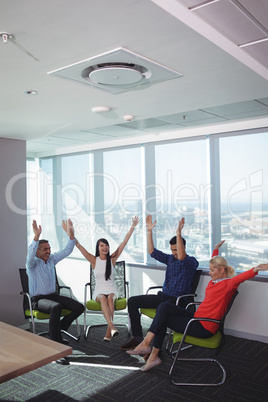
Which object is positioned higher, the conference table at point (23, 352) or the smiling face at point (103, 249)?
the smiling face at point (103, 249)

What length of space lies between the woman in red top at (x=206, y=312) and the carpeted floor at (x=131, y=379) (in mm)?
225

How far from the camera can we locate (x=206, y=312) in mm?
3961

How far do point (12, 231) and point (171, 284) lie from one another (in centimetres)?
245

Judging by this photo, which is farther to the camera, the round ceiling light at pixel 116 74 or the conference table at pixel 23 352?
Answer: the conference table at pixel 23 352

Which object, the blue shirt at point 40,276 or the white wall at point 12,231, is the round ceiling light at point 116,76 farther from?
the white wall at point 12,231

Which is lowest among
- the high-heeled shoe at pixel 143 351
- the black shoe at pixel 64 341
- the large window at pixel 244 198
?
the black shoe at pixel 64 341

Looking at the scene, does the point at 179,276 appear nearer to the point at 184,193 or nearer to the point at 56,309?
the point at 184,193

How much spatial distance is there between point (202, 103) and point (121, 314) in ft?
12.4

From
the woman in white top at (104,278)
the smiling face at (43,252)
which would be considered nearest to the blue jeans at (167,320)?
the woman in white top at (104,278)

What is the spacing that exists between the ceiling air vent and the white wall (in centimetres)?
293

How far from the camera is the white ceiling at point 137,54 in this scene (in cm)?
194

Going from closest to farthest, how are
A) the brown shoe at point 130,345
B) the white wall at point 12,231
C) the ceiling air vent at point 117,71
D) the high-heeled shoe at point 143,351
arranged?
the ceiling air vent at point 117,71, the high-heeled shoe at point 143,351, the brown shoe at point 130,345, the white wall at point 12,231

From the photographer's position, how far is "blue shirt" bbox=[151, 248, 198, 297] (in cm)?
493

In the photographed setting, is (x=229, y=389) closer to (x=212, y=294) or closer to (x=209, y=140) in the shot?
(x=212, y=294)
